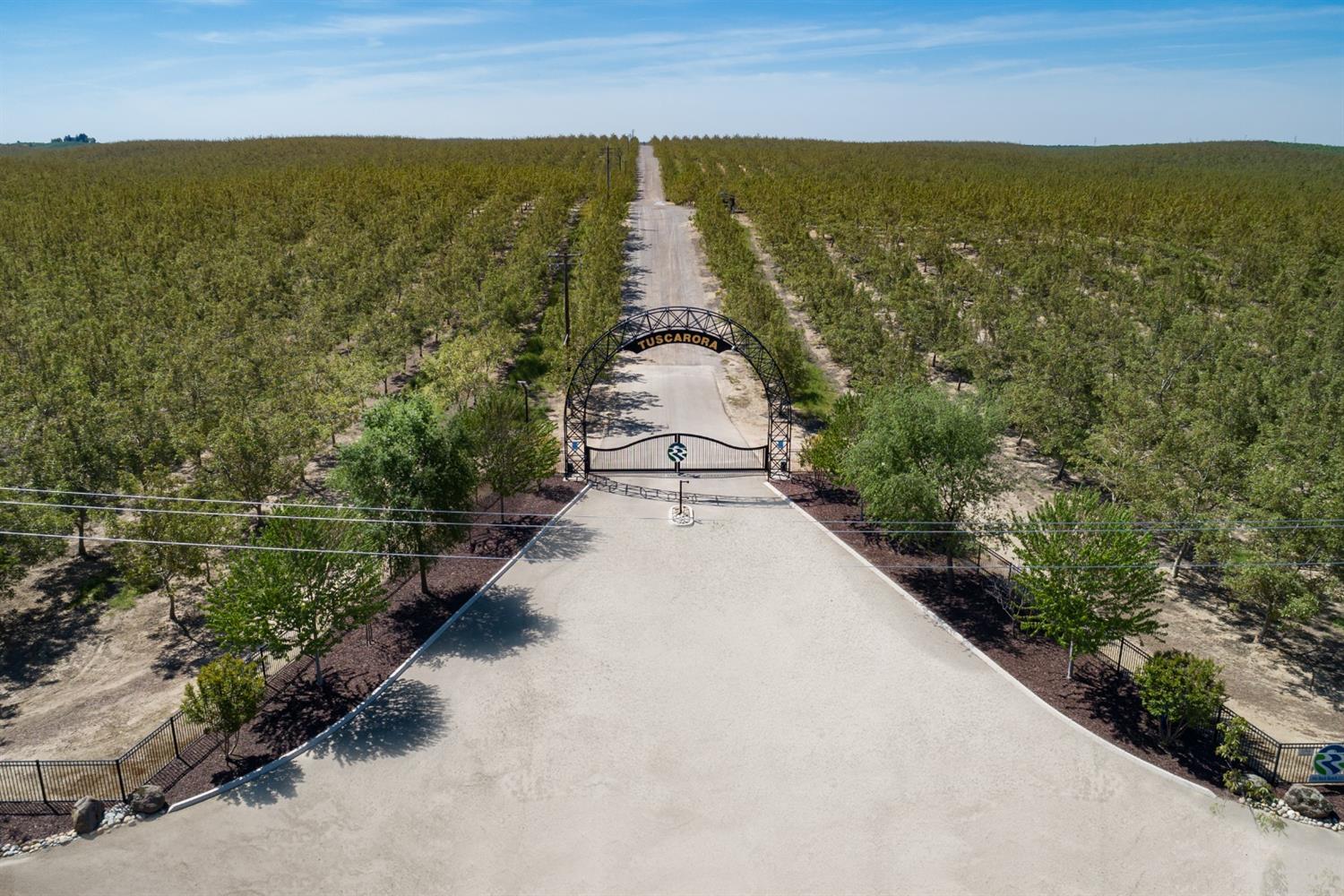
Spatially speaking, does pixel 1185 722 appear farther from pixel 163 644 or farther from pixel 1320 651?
pixel 163 644

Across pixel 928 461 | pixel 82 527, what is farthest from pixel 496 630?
pixel 82 527

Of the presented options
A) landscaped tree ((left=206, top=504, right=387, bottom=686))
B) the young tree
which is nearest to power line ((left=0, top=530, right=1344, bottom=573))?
landscaped tree ((left=206, top=504, right=387, bottom=686))

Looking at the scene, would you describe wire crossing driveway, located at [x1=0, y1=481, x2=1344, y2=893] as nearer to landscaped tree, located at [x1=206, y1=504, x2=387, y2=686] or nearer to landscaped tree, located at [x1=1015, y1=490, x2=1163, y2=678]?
landscaped tree, located at [x1=1015, y1=490, x2=1163, y2=678]

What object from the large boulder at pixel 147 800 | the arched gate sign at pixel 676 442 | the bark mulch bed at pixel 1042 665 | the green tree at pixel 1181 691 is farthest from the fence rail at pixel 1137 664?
the large boulder at pixel 147 800

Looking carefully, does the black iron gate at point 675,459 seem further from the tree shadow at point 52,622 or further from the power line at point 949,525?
the tree shadow at point 52,622

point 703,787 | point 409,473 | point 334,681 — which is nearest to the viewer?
point 703,787

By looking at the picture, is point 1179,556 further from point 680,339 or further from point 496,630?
point 496,630
